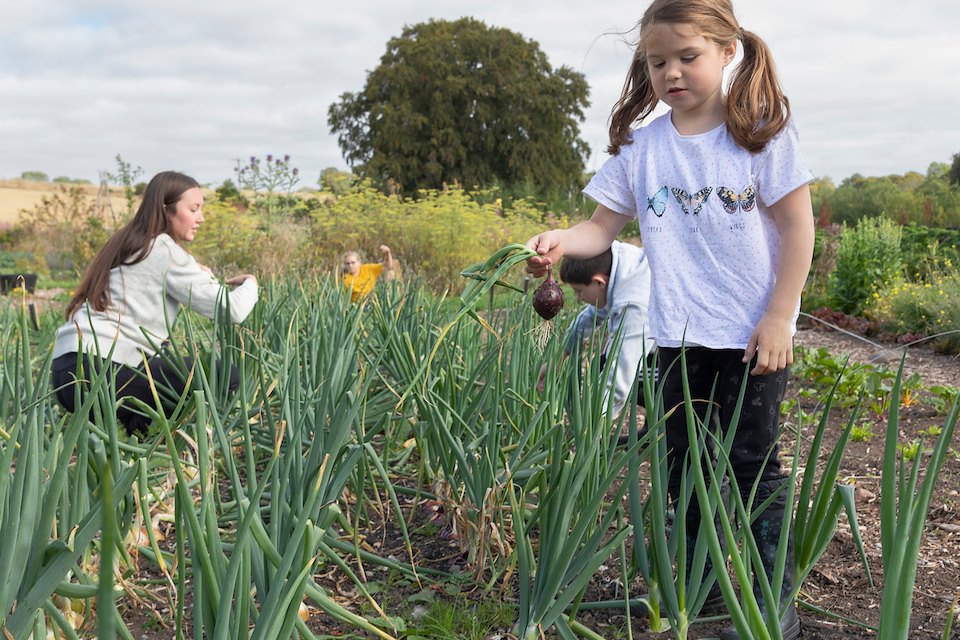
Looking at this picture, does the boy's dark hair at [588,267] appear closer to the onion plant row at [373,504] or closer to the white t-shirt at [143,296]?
the onion plant row at [373,504]

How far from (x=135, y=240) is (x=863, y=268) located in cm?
624

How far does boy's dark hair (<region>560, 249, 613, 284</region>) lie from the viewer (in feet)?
9.29

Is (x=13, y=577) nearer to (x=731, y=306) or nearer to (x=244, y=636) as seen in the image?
(x=244, y=636)

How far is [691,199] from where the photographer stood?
1871 mm

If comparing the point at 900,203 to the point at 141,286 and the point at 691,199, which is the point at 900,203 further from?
the point at 691,199

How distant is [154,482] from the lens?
220cm

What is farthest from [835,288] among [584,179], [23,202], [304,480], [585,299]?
[23,202]

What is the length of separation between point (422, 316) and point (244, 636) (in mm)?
1900

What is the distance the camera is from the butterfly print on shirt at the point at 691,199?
1854mm

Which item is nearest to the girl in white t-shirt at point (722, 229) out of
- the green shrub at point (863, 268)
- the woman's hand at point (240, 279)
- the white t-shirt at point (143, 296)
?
the woman's hand at point (240, 279)

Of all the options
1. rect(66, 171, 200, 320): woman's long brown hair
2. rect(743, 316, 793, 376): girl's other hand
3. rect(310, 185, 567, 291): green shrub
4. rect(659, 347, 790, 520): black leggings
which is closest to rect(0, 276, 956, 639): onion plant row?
rect(659, 347, 790, 520): black leggings

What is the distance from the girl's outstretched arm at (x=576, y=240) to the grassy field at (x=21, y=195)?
21.1 metres

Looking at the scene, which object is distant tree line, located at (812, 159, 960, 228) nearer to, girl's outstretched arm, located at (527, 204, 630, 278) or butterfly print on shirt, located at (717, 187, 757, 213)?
girl's outstretched arm, located at (527, 204, 630, 278)

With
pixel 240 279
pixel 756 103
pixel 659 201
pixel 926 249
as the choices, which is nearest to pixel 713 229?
pixel 659 201
